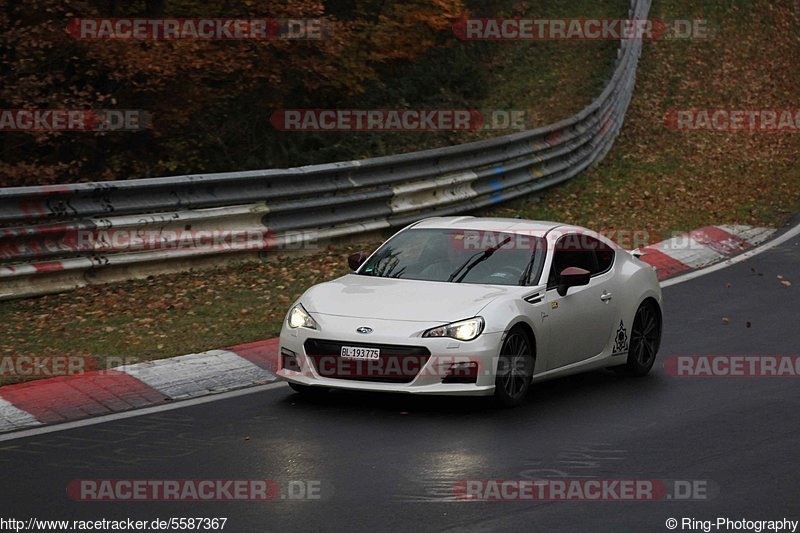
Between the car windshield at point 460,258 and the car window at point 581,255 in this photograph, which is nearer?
the car windshield at point 460,258

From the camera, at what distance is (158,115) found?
22281mm

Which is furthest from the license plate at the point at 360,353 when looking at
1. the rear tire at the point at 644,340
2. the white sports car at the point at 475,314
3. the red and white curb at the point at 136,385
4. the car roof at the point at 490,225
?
the rear tire at the point at 644,340

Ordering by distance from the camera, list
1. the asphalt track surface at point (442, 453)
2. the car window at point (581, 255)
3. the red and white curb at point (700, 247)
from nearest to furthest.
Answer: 1. the asphalt track surface at point (442, 453)
2. the car window at point (581, 255)
3. the red and white curb at point (700, 247)

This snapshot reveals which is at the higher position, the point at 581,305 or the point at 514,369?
the point at 581,305

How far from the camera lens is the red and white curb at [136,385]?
10.2 meters

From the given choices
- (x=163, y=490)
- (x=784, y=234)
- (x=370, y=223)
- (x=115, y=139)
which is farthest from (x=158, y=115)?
(x=163, y=490)

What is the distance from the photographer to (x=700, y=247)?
18.6 m

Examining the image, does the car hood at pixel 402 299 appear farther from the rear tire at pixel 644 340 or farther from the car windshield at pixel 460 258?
the rear tire at pixel 644 340

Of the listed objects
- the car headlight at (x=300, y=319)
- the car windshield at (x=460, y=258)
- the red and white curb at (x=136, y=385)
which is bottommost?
the red and white curb at (x=136, y=385)

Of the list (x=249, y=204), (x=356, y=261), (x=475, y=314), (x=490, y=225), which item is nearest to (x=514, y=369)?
(x=475, y=314)

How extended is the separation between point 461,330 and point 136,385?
2.78 m

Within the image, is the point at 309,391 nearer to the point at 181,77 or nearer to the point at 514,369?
the point at 514,369

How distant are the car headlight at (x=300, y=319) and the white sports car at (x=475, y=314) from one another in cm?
1

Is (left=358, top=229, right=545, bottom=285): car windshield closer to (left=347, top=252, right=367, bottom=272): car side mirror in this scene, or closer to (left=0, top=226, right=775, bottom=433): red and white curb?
(left=347, top=252, right=367, bottom=272): car side mirror
